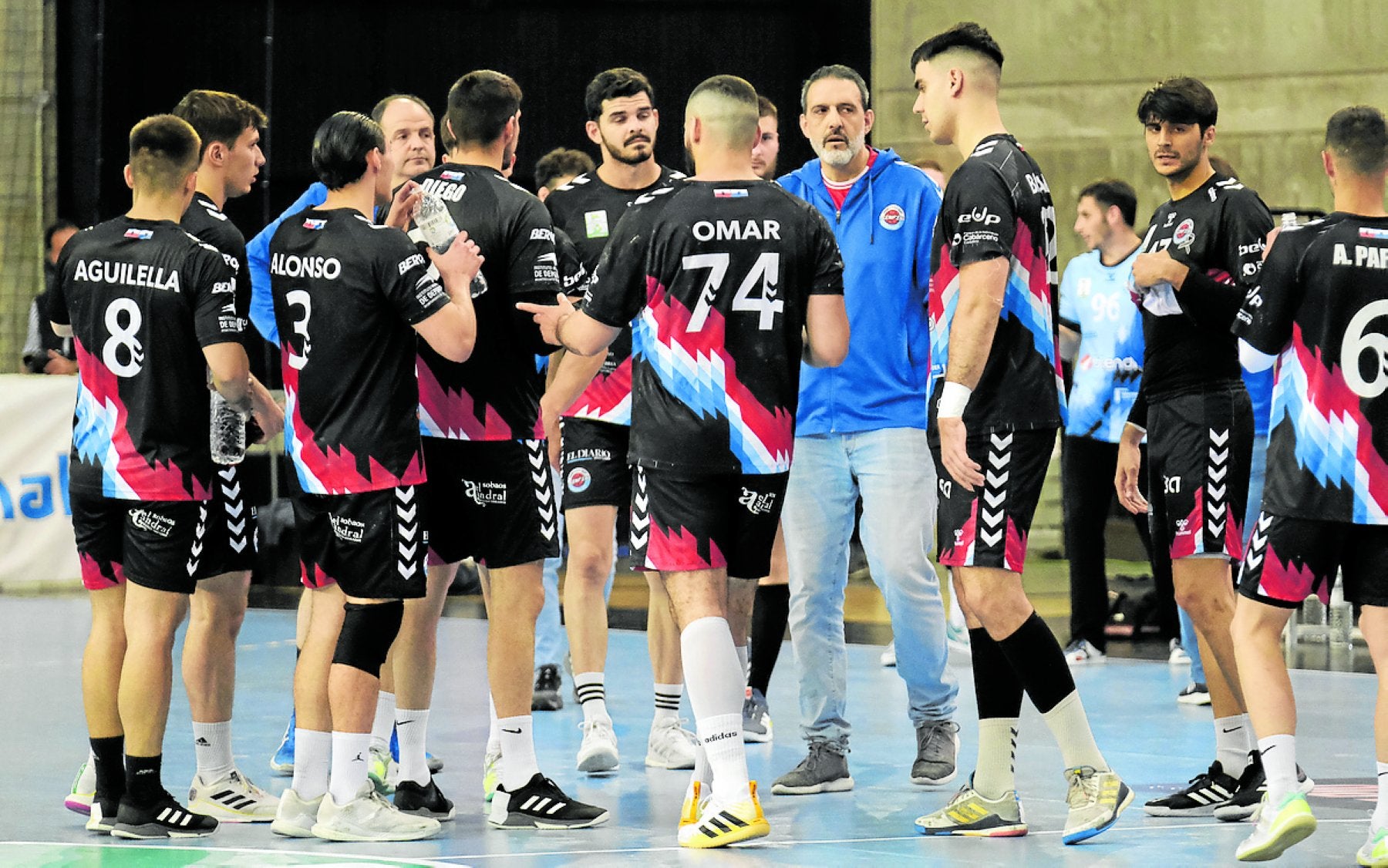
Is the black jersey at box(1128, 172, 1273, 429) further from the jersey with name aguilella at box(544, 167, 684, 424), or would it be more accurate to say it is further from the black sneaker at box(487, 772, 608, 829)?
the black sneaker at box(487, 772, 608, 829)

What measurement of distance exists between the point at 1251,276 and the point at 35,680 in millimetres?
5584

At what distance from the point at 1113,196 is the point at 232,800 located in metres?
5.21

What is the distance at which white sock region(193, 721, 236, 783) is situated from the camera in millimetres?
5102

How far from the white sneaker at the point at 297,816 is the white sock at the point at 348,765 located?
10 centimetres

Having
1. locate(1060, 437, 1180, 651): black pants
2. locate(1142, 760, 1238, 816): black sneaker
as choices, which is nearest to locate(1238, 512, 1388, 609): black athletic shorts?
locate(1142, 760, 1238, 816): black sneaker

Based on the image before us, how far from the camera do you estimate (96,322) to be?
16.0 ft

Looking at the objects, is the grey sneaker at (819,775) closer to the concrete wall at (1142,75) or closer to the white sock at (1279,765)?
the white sock at (1279,765)

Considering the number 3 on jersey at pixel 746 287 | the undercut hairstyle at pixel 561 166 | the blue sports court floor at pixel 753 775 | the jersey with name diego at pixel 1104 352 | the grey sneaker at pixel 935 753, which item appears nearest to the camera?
the blue sports court floor at pixel 753 775

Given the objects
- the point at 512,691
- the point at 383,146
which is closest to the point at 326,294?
the point at 383,146

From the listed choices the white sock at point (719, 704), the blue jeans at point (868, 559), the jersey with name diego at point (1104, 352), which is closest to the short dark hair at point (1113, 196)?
the jersey with name diego at point (1104, 352)

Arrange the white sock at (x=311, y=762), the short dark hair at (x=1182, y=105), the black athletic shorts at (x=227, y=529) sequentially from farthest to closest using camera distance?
the short dark hair at (x=1182, y=105) < the black athletic shorts at (x=227, y=529) < the white sock at (x=311, y=762)

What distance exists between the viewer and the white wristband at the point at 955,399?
4496 mm

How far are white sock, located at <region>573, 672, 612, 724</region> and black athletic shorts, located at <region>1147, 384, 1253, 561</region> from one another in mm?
1981

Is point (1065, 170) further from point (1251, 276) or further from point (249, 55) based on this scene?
point (1251, 276)
